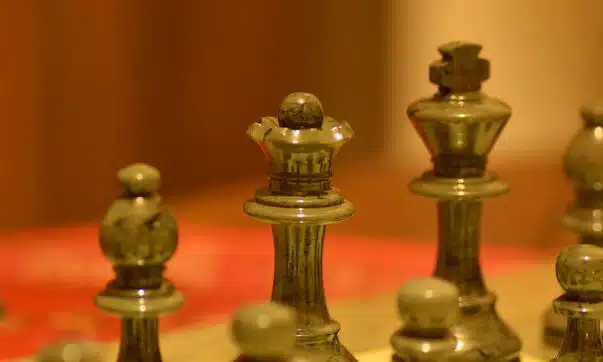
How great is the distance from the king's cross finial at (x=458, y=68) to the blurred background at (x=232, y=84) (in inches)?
65.9

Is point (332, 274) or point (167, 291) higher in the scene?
point (167, 291)

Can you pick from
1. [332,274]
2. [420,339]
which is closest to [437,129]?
[420,339]

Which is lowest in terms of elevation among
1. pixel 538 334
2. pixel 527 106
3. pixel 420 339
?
pixel 527 106

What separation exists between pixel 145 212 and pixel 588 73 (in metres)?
3.02

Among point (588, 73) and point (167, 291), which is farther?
point (588, 73)

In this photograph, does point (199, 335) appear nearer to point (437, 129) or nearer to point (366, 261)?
point (437, 129)

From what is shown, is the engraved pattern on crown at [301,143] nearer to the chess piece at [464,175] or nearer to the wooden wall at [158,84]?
the chess piece at [464,175]

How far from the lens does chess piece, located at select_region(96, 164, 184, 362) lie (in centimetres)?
66

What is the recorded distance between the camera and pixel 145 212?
659mm

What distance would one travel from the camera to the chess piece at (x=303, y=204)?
0.71 meters

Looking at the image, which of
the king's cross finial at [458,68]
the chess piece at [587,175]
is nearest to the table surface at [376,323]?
the chess piece at [587,175]

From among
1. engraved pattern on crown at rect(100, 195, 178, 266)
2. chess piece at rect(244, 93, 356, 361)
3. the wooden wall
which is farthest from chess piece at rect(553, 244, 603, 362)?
the wooden wall

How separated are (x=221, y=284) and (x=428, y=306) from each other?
915 millimetres

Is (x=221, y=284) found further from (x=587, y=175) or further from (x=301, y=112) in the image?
(x=301, y=112)
